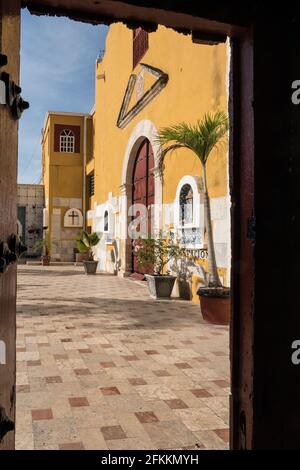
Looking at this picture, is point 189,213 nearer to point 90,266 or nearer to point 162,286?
point 162,286

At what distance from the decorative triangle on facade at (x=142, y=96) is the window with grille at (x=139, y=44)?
545mm

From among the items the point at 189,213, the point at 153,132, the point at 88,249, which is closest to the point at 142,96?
the point at 153,132

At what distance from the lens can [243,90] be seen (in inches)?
67.9

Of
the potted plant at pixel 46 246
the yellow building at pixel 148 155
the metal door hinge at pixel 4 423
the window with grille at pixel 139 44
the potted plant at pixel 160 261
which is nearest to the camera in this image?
the metal door hinge at pixel 4 423

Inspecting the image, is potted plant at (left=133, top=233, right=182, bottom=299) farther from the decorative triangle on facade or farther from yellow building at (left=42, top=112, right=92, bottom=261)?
yellow building at (left=42, top=112, right=92, bottom=261)

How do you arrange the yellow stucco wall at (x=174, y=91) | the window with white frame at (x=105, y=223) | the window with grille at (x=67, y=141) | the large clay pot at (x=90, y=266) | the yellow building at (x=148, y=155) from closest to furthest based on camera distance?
the yellow stucco wall at (x=174, y=91) → the yellow building at (x=148, y=155) → the large clay pot at (x=90, y=266) → the window with white frame at (x=105, y=223) → the window with grille at (x=67, y=141)

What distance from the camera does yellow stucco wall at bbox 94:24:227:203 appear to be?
7.25 meters

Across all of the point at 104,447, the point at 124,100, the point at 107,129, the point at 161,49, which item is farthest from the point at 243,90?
the point at 107,129

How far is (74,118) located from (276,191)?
22.1 m

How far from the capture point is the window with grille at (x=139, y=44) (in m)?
11.4

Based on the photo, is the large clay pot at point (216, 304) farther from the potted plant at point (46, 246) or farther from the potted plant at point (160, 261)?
the potted plant at point (46, 246)

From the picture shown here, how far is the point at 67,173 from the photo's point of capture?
22.3 m

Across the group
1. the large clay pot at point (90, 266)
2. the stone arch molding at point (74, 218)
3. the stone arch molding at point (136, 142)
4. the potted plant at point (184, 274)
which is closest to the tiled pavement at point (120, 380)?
the potted plant at point (184, 274)
